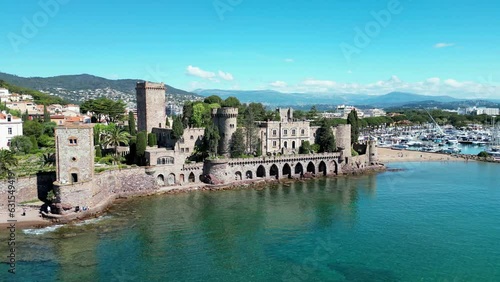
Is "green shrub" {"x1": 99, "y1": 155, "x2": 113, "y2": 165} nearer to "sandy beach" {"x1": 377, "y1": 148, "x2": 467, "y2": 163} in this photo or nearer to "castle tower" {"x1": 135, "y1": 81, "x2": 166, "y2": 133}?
"castle tower" {"x1": 135, "y1": 81, "x2": 166, "y2": 133}

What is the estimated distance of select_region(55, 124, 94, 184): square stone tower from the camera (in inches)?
1471

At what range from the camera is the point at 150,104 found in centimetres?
5734

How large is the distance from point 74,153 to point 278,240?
1989 cm

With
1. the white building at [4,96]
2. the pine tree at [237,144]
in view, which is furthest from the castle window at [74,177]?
the white building at [4,96]

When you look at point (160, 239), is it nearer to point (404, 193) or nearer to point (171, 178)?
point (171, 178)

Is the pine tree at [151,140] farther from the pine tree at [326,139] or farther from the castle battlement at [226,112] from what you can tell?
the pine tree at [326,139]

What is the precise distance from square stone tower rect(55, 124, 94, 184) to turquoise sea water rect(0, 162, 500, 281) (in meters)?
4.72

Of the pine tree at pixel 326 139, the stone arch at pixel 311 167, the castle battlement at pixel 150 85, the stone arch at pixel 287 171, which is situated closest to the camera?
the stone arch at pixel 287 171

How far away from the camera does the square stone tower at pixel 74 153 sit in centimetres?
3738

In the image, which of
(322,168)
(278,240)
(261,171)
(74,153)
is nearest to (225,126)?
(261,171)

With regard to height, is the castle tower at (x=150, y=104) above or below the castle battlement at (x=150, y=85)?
below

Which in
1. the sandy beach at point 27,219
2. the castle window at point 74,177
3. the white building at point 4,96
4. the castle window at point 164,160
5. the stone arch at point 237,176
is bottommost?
the sandy beach at point 27,219

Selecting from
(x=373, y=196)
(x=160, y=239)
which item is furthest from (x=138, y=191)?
(x=373, y=196)

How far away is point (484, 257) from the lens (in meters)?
28.6
